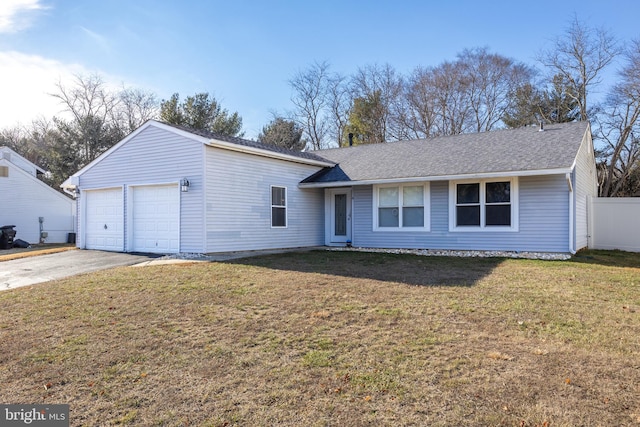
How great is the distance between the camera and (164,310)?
6031 millimetres

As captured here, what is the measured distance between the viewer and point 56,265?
10781 mm

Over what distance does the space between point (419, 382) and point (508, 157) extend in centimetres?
1051

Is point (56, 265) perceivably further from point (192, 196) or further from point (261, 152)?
point (261, 152)

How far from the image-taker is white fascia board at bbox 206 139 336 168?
38.3ft

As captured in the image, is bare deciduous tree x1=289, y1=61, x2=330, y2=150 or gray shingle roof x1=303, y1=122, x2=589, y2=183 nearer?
gray shingle roof x1=303, y1=122, x2=589, y2=183

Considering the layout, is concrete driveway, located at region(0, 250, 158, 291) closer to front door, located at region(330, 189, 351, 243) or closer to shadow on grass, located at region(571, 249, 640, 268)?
front door, located at region(330, 189, 351, 243)

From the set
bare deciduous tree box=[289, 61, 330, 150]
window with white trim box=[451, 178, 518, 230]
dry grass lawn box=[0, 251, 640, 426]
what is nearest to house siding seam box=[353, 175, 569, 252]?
window with white trim box=[451, 178, 518, 230]

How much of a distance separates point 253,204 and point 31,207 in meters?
15.6

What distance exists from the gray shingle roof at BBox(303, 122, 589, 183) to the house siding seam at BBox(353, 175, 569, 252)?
56 centimetres

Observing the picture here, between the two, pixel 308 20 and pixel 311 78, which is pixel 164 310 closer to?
pixel 308 20

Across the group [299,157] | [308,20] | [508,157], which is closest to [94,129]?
[308,20]

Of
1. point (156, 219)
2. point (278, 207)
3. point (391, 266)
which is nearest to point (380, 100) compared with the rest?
point (278, 207)

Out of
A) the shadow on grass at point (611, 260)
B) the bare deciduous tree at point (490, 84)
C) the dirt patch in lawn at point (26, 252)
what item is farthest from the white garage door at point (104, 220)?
the bare deciduous tree at point (490, 84)

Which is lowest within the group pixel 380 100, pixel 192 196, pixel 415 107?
pixel 192 196
